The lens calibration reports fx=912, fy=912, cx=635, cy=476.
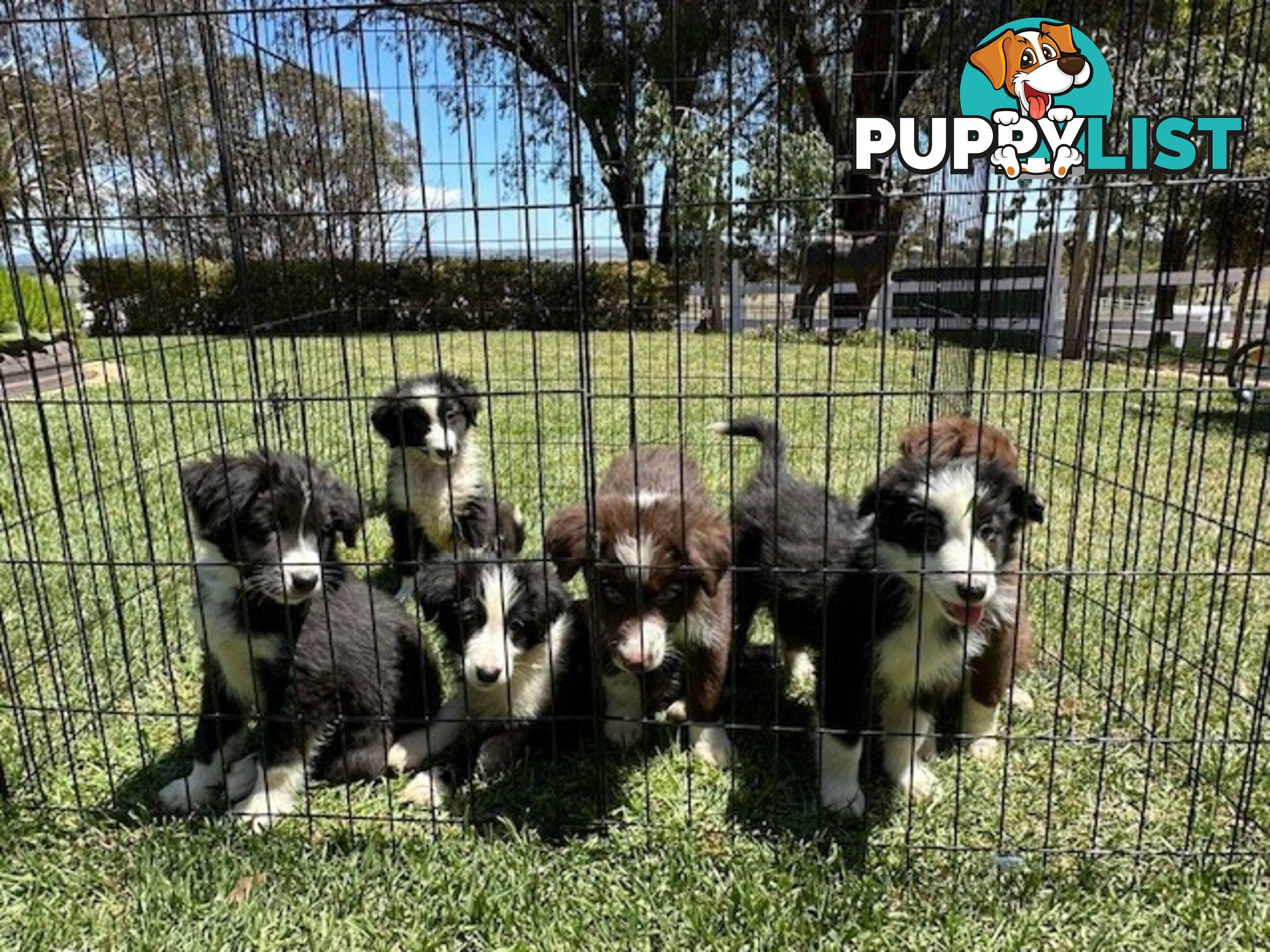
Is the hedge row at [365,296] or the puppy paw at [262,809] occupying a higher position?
the hedge row at [365,296]

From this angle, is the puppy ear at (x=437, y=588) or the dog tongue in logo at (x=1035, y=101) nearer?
the puppy ear at (x=437, y=588)

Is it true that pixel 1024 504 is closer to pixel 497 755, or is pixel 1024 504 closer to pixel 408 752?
pixel 497 755

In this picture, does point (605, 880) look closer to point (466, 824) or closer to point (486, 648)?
point (466, 824)

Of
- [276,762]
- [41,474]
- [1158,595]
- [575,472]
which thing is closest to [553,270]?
[575,472]

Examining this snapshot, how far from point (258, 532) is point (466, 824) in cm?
108

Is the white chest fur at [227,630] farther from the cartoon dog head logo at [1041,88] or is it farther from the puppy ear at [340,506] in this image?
the cartoon dog head logo at [1041,88]

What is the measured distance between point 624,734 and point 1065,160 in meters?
2.94

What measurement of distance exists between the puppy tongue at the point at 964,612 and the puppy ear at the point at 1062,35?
3.38 meters

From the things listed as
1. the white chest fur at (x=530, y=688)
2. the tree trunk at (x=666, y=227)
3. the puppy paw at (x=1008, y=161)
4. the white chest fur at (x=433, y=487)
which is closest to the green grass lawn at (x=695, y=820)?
the white chest fur at (x=530, y=688)

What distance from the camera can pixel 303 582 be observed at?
8.51 feet

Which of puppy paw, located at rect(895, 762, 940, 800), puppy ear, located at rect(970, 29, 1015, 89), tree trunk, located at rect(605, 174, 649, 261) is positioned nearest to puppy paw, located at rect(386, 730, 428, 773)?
puppy paw, located at rect(895, 762, 940, 800)

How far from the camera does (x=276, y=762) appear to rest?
9.29ft

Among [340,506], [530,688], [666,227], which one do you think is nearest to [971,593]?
[530,688]

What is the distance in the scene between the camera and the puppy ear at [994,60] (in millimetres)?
4359
